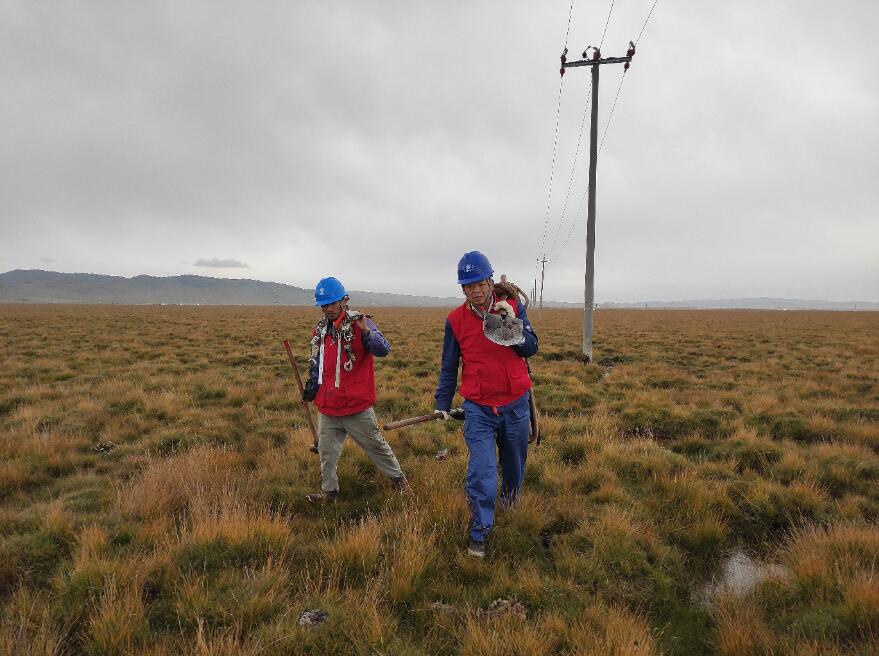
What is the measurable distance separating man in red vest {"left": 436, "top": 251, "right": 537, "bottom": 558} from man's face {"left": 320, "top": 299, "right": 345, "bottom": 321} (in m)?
1.34

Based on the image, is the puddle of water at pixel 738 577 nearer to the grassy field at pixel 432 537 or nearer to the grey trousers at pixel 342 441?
the grassy field at pixel 432 537

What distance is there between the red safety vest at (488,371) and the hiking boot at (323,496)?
84.0 inches

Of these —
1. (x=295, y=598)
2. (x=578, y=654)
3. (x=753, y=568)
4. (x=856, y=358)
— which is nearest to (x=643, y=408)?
(x=753, y=568)

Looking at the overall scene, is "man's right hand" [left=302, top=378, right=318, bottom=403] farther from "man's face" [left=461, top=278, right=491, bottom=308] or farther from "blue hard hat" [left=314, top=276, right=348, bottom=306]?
"man's face" [left=461, top=278, right=491, bottom=308]

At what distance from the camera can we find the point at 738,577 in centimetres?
376

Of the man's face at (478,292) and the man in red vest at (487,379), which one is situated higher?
the man's face at (478,292)

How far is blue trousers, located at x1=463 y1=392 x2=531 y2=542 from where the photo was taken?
3.90 metres

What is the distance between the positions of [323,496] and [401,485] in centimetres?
91

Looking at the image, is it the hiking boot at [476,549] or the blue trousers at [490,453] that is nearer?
the hiking boot at [476,549]

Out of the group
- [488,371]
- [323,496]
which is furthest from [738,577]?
[323,496]

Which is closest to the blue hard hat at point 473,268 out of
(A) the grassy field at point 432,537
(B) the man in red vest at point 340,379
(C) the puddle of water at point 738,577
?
(B) the man in red vest at point 340,379

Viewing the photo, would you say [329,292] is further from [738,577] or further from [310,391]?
[738,577]

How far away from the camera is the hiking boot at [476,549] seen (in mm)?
3778

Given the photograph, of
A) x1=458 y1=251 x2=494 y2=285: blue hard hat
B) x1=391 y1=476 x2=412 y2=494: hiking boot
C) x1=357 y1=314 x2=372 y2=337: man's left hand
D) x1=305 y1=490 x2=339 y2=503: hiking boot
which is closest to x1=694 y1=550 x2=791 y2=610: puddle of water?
x1=391 y1=476 x2=412 y2=494: hiking boot
